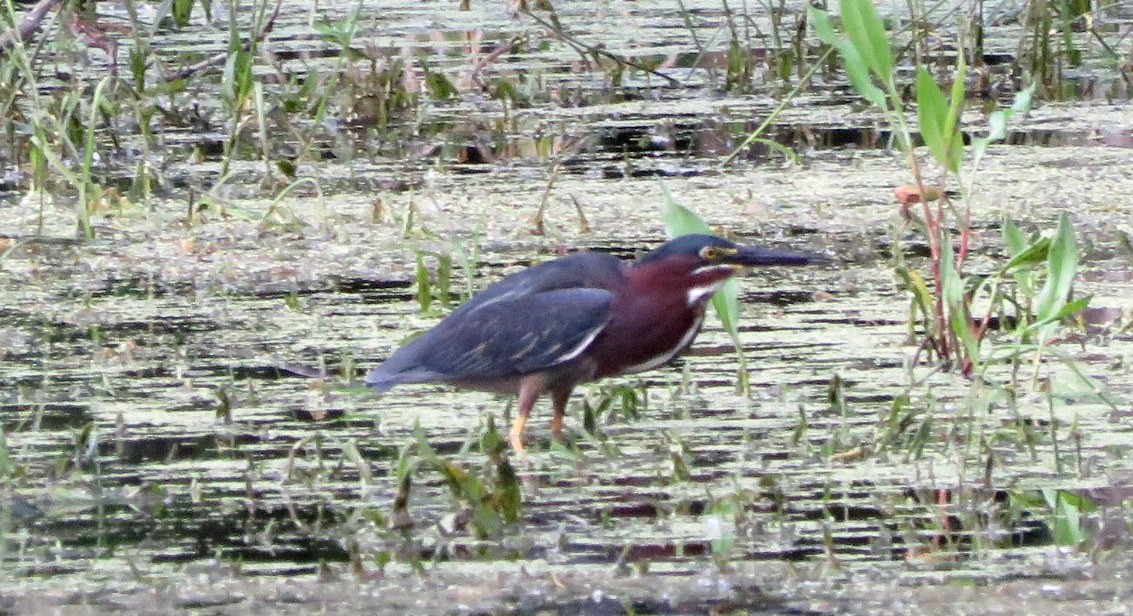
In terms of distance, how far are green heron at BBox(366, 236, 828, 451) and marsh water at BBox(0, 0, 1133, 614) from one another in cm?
10

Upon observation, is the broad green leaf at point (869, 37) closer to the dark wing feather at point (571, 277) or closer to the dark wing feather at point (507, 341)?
the dark wing feather at point (571, 277)

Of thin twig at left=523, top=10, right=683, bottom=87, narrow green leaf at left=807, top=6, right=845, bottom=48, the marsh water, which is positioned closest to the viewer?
the marsh water

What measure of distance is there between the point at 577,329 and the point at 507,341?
0.15 m

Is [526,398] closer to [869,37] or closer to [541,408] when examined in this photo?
[541,408]

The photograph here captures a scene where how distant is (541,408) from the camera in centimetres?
455

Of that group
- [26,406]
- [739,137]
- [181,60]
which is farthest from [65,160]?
[26,406]

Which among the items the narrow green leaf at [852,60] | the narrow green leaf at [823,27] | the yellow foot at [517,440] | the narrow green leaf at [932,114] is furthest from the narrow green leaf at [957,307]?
the yellow foot at [517,440]

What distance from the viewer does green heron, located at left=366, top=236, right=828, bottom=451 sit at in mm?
4086

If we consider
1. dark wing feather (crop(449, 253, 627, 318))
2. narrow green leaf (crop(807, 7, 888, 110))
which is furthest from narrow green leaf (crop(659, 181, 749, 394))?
narrow green leaf (crop(807, 7, 888, 110))

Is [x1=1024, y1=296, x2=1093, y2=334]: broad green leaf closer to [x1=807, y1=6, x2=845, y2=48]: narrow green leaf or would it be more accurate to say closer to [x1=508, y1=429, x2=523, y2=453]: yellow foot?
[x1=807, y1=6, x2=845, y2=48]: narrow green leaf

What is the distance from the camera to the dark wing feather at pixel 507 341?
4.07m

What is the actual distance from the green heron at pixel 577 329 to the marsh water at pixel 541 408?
0.10 metres

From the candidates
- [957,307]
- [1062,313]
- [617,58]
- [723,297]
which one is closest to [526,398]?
[723,297]

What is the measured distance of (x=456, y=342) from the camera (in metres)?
4.17
